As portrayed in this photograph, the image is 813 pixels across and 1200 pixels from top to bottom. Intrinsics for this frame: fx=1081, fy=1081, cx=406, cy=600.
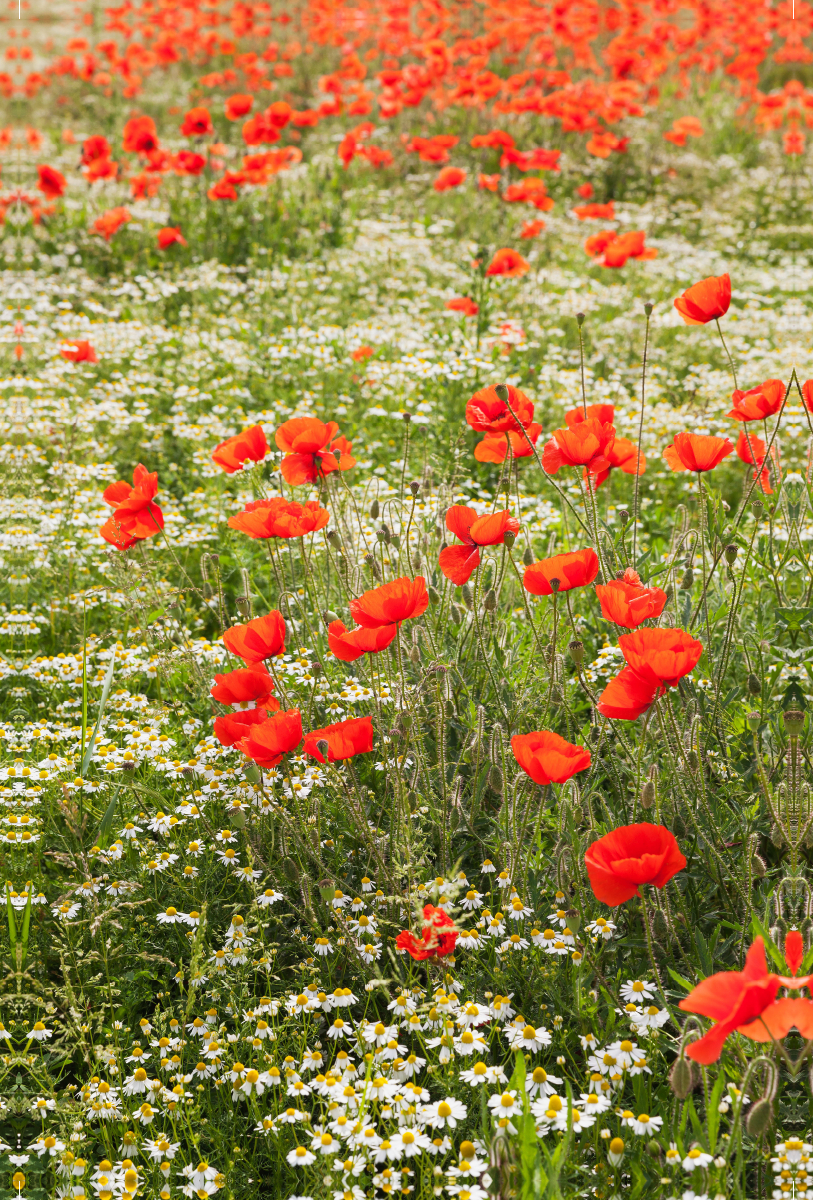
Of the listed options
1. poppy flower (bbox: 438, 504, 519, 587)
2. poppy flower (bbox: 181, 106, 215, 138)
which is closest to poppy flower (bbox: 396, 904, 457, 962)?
poppy flower (bbox: 438, 504, 519, 587)

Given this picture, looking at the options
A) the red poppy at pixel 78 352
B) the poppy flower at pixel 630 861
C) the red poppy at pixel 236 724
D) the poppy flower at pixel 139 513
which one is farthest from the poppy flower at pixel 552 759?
the red poppy at pixel 78 352

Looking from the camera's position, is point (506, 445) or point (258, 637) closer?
point (258, 637)

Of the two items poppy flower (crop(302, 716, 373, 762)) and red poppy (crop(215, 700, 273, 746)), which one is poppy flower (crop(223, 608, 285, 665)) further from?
poppy flower (crop(302, 716, 373, 762))

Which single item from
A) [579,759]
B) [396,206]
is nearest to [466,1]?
[396,206]

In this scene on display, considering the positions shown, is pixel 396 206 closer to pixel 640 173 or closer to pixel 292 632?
pixel 640 173

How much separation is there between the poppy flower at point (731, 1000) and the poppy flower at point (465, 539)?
56.7 inches

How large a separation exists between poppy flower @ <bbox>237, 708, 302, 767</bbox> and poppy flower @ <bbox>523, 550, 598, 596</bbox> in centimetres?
67

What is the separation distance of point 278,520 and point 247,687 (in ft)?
1.61

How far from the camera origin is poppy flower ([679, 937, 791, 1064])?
161 cm

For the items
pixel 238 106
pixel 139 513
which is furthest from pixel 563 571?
pixel 238 106

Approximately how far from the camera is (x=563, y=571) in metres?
2.67

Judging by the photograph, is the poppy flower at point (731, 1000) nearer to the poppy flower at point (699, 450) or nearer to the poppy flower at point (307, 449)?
the poppy flower at point (699, 450)

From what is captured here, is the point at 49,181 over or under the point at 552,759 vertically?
over

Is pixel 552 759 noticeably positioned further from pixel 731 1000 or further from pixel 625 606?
pixel 731 1000
